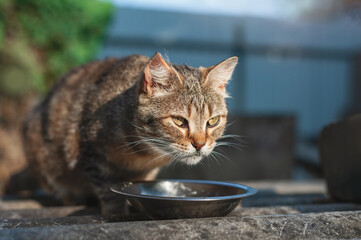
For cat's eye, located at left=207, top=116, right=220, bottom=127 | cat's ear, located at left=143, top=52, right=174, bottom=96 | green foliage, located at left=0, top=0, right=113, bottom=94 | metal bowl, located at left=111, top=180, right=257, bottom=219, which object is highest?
green foliage, located at left=0, top=0, right=113, bottom=94

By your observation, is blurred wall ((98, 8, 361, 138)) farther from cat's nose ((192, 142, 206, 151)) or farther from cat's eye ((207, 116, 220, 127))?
cat's nose ((192, 142, 206, 151))

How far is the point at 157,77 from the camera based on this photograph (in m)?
2.19

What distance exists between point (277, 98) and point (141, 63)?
923 centimetres

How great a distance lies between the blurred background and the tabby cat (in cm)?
211

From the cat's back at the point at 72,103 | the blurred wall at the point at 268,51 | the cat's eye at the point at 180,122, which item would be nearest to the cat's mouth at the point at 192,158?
the cat's eye at the point at 180,122

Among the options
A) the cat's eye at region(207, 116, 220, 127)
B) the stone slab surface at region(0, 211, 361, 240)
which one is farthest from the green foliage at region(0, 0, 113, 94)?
the stone slab surface at region(0, 211, 361, 240)

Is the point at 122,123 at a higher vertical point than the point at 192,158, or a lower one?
higher

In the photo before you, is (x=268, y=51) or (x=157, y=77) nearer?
(x=157, y=77)

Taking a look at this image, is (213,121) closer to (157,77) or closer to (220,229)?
(157,77)

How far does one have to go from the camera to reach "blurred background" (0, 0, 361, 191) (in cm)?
546

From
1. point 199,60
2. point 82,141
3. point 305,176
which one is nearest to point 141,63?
point 82,141

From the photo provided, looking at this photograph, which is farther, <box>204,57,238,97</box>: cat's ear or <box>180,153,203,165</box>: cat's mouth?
<box>204,57,238,97</box>: cat's ear

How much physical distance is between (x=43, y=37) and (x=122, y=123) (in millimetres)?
3976

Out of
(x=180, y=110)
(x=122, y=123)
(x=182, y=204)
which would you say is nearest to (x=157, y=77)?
(x=180, y=110)
